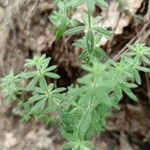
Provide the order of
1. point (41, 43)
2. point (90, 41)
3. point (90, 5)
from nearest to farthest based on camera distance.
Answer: point (90, 5) < point (90, 41) < point (41, 43)

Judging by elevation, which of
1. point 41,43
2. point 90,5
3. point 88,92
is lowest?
point 41,43

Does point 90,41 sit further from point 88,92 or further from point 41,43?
point 41,43

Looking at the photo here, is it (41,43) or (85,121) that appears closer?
(85,121)

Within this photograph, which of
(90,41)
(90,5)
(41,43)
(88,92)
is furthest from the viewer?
(41,43)

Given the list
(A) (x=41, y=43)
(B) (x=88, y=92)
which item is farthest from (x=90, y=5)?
(A) (x=41, y=43)

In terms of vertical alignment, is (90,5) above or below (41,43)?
above

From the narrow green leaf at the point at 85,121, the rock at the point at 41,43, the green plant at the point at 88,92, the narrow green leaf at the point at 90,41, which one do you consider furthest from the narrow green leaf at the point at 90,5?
the rock at the point at 41,43

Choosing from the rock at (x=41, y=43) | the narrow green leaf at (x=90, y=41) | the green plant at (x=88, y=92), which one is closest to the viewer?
the green plant at (x=88, y=92)

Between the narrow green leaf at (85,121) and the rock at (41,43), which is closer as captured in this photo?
the narrow green leaf at (85,121)

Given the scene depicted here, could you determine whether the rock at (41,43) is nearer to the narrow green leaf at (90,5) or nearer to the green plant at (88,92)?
the green plant at (88,92)

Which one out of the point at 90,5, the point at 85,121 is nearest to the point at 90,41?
the point at 90,5

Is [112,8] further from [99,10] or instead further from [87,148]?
[87,148]

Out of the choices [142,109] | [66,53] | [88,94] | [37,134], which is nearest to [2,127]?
A: [37,134]
